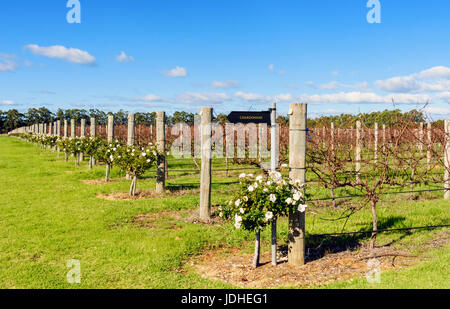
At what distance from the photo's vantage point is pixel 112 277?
181 inches

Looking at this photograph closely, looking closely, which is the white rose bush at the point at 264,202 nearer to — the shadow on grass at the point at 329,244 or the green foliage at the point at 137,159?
the shadow on grass at the point at 329,244

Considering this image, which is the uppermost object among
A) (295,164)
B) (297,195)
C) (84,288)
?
(295,164)

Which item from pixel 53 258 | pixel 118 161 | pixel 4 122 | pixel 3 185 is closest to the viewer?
pixel 53 258

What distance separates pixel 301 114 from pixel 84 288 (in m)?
3.34

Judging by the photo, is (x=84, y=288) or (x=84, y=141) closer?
(x=84, y=288)

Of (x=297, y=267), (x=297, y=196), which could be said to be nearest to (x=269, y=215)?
(x=297, y=196)

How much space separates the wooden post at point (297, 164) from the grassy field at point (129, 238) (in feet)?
2.50

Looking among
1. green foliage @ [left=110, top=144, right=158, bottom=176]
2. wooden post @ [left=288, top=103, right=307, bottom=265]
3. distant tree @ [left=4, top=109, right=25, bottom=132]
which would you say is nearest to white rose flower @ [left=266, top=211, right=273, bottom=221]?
wooden post @ [left=288, top=103, right=307, bottom=265]

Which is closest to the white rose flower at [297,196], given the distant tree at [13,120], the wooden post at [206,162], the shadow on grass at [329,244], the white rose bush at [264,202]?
the white rose bush at [264,202]

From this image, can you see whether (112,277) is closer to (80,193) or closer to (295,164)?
(295,164)

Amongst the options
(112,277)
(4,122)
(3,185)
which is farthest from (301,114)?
(4,122)

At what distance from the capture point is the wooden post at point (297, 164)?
16.0 feet

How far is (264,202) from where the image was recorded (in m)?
4.57

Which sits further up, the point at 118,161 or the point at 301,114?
the point at 301,114
